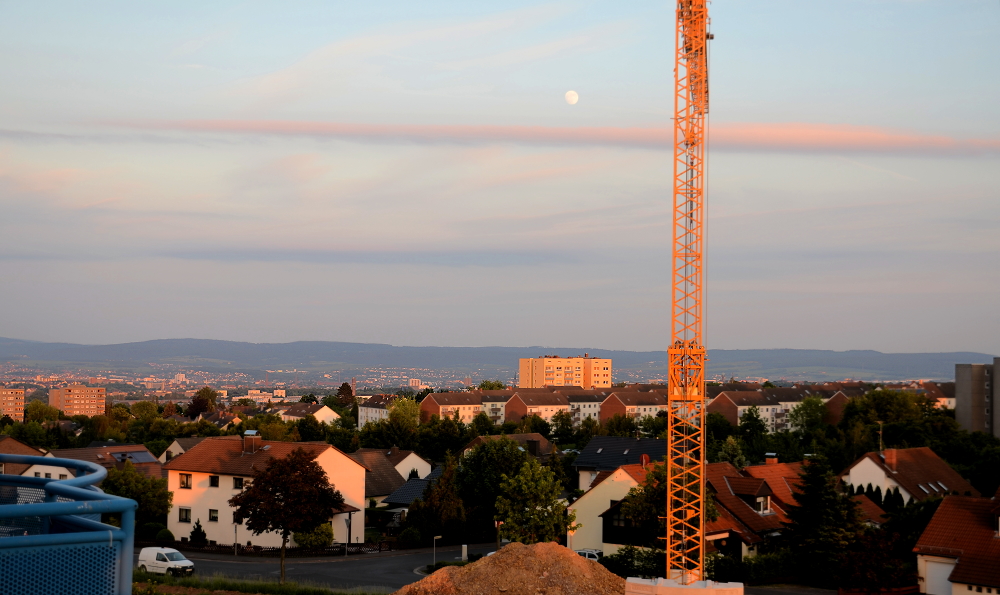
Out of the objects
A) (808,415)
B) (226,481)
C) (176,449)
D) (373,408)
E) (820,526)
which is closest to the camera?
(820,526)

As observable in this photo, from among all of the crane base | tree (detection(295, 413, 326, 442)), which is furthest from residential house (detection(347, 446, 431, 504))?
the crane base

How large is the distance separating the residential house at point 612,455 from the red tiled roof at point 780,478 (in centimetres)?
869

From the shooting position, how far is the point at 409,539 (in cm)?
4794

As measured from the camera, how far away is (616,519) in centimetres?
4219

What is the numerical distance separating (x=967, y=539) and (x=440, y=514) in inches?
995

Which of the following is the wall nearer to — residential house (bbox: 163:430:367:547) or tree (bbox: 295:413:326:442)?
residential house (bbox: 163:430:367:547)

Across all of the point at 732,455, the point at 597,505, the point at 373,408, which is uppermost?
the point at 732,455

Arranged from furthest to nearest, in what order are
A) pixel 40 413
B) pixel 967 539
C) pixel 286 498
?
pixel 40 413
pixel 286 498
pixel 967 539

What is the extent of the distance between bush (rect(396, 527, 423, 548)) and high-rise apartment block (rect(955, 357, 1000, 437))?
87.8 meters

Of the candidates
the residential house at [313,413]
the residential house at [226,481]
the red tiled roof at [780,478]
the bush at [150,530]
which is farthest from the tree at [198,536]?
the residential house at [313,413]

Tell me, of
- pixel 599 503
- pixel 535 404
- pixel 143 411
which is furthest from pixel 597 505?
pixel 535 404

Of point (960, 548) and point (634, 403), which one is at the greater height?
point (960, 548)

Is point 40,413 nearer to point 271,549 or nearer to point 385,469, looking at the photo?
point 385,469

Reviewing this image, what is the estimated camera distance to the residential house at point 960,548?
3164 cm
